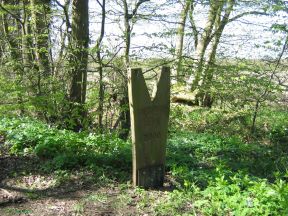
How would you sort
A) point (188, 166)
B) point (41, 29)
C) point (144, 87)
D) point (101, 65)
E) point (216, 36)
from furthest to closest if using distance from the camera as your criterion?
1. point (216, 36)
2. point (41, 29)
3. point (101, 65)
4. point (188, 166)
5. point (144, 87)

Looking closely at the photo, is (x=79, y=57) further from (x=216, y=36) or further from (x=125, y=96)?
(x=216, y=36)

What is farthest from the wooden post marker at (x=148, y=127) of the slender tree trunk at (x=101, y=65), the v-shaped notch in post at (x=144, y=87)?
the slender tree trunk at (x=101, y=65)

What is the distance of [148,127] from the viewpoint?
4.52 metres

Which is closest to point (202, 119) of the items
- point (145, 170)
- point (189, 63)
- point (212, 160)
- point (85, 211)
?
point (189, 63)

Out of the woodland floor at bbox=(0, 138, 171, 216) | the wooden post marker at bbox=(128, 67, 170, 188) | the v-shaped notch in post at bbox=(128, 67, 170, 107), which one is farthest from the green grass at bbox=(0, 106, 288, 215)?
the v-shaped notch in post at bbox=(128, 67, 170, 107)

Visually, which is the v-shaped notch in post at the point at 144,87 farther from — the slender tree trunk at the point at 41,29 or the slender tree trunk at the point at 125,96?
the slender tree trunk at the point at 41,29

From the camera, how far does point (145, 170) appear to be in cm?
461

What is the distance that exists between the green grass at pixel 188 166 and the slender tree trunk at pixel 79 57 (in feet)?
4.85

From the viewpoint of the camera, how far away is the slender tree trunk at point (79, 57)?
26.9ft

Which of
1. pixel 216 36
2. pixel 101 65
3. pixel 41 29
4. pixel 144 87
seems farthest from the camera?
pixel 216 36

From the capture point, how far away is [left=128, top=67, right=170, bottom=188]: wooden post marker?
4316 millimetres

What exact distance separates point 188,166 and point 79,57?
4.03 metres

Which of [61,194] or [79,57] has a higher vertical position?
[79,57]

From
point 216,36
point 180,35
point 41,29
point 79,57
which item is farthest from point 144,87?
point 216,36
